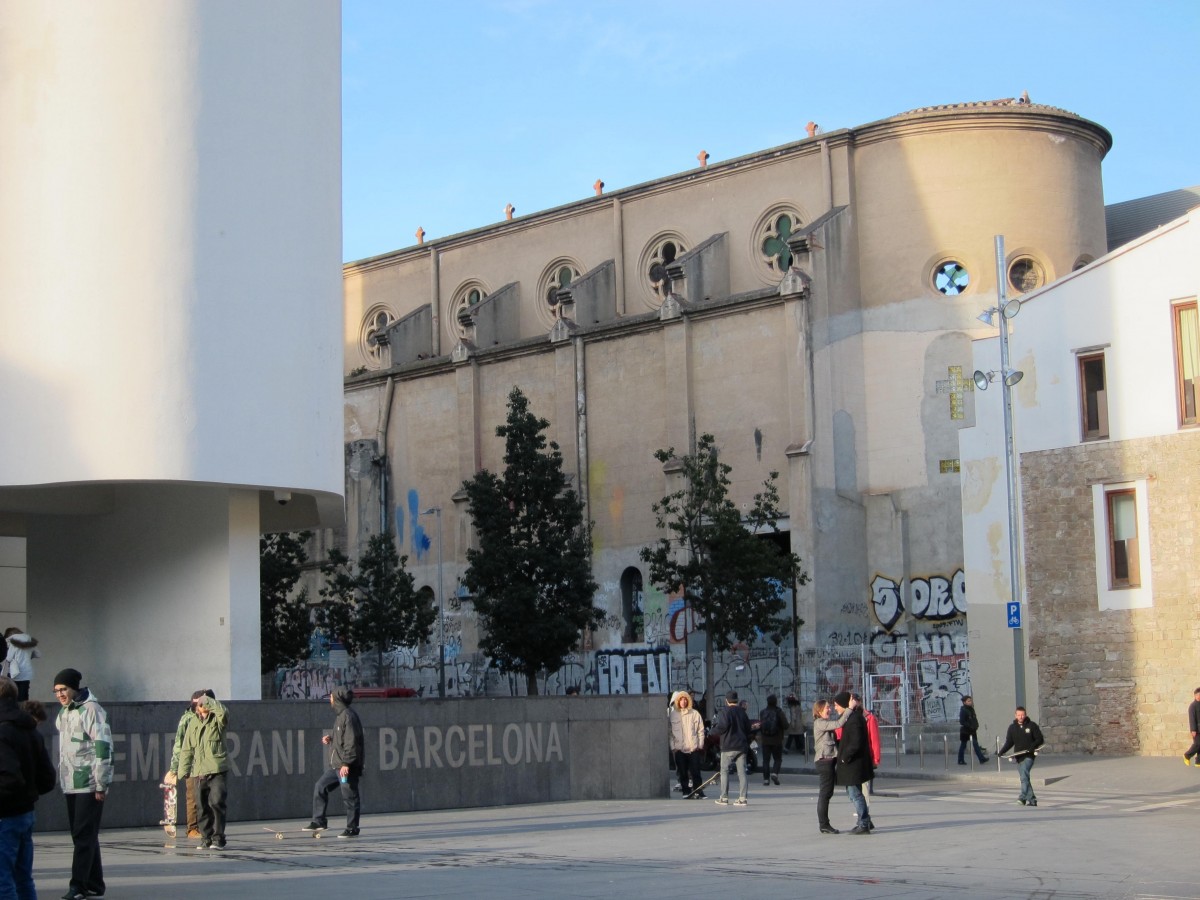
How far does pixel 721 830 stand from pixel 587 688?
3093 centimetres

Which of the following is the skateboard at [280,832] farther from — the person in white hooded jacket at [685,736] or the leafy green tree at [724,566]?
the leafy green tree at [724,566]

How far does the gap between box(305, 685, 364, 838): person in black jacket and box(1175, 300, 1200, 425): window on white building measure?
70.5 feet

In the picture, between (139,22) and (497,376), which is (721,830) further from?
(497,376)

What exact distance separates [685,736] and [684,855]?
8.53 metres

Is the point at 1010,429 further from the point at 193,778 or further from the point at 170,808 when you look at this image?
the point at 193,778

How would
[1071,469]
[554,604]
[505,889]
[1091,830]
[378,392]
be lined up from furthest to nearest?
1. [378,392]
2. [554,604]
3. [1071,469]
4. [1091,830]
5. [505,889]

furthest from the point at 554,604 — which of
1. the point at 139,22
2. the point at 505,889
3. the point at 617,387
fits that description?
the point at 505,889

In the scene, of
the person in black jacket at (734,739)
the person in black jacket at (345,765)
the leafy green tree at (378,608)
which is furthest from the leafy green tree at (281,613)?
the person in black jacket at (345,765)

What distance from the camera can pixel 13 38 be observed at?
21906 millimetres

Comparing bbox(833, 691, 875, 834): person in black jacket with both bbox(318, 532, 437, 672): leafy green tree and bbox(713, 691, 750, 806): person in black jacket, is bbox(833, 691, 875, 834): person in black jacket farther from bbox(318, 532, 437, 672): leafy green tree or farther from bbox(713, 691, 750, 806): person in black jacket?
bbox(318, 532, 437, 672): leafy green tree

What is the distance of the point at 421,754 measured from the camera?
71.5 ft

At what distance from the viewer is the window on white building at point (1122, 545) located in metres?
32.9

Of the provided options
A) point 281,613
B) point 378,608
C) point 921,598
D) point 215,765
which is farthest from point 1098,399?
point 281,613

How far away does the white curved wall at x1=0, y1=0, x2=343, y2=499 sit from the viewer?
2130 cm
